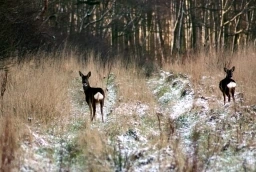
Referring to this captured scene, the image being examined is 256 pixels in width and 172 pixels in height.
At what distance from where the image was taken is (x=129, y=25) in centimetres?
2789

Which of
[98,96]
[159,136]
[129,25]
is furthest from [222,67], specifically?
[129,25]

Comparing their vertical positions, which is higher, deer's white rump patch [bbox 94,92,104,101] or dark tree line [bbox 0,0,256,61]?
dark tree line [bbox 0,0,256,61]

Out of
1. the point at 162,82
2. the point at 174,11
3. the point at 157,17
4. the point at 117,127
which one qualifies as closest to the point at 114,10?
the point at 157,17

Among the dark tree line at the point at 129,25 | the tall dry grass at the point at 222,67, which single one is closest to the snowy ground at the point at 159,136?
the tall dry grass at the point at 222,67

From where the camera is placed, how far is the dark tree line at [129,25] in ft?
33.6

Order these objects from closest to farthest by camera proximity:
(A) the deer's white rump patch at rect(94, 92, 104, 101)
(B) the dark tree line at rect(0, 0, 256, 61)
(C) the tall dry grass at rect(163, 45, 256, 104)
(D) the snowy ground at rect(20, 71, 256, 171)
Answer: (D) the snowy ground at rect(20, 71, 256, 171) → (A) the deer's white rump patch at rect(94, 92, 104, 101) → (C) the tall dry grass at rect(163, 45, 256, 104) → (B) the dark tree line at rect(0, 0, 256, 61)

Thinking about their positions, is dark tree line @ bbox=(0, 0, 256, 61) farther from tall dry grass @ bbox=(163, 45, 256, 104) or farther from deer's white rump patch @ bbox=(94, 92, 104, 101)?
deer's white rump patch @ bbox=(94, 92, 104, 101)

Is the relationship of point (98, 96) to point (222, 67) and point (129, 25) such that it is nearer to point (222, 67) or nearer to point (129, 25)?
point (222, 67)

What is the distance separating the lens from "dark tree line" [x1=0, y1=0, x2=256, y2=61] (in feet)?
33.6

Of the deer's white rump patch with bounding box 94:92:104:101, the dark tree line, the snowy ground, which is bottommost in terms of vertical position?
the snowy ground

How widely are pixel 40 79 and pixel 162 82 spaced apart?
4.40 m

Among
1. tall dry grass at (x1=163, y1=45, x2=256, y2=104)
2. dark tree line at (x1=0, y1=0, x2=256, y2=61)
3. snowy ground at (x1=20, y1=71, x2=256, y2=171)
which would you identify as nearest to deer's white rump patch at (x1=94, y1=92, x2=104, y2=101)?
snowy ground at (x1=20, y1=71, x2=256, y2=171)

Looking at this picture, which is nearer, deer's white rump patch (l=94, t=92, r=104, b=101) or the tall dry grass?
deer's white rump patch (l=94, t=92, r=104, b=101)

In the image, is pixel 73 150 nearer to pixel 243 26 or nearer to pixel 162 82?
pixel 162 82
